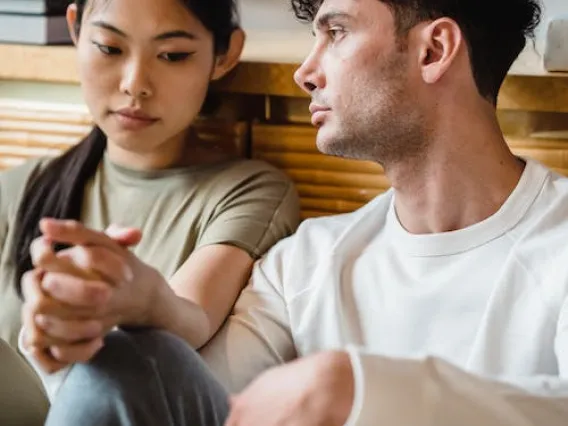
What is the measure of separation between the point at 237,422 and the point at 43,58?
1.01m

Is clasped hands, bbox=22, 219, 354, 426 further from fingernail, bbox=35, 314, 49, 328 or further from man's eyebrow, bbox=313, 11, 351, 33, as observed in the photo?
man's eyebrow, bbox=313, 11, 351, 33

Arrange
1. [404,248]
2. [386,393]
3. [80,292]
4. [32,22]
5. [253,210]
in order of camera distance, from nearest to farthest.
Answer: [386,393]
[80,292]
[404,248]
[253,210]
[32,22]

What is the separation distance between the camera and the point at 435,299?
120 centimetres

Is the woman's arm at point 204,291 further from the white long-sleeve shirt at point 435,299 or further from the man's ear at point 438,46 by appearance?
the man's ear at point 438,46

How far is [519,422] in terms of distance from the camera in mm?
865

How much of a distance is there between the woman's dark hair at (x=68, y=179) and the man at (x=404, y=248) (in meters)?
0.20

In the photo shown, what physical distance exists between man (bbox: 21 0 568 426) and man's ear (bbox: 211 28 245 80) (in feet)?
0.66

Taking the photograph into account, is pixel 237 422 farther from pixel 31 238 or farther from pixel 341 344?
pixel 31 238

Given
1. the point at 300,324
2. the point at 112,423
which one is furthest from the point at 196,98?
the point at 112,423

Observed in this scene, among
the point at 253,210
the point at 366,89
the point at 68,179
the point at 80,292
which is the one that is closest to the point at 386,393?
the point at 80,292

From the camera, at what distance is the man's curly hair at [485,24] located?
1.21 meters

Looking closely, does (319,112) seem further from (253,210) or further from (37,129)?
(37,129)

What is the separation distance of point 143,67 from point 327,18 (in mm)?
329

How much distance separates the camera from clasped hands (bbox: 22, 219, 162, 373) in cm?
103
